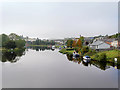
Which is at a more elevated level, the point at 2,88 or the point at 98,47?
the point at 98,47

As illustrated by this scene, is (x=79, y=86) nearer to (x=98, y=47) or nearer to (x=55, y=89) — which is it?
(x=55, y=89)

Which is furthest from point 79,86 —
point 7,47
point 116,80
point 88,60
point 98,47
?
point 7,47

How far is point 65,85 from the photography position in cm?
1576

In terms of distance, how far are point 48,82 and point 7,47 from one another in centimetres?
5992

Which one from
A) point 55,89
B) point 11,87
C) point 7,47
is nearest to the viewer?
point 55,89

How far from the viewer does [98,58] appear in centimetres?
3319

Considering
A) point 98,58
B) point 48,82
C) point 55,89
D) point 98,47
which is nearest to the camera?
point 55,89

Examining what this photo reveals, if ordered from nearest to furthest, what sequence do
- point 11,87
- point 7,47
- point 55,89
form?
point 55,89, point 11,87, point 7,47

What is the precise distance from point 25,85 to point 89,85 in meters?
9.91

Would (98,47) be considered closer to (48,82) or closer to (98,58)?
(98,58)

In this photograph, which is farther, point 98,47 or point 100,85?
point 98,47

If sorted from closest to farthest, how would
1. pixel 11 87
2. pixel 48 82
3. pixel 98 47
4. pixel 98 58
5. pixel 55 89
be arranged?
→ pixel 55 89 → pixel 11 87 → pixel 48 82 → pixel 98 58 → pixel 98 47

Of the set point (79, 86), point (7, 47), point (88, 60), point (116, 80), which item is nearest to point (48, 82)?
point (79, 86)

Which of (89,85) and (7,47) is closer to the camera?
(89,85)
